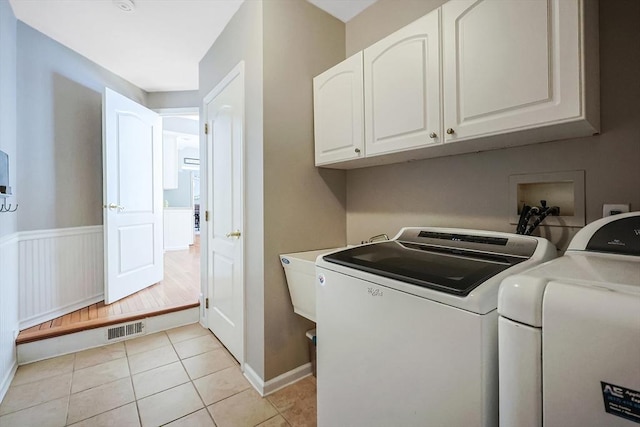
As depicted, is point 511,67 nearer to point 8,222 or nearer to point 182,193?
point 8,222

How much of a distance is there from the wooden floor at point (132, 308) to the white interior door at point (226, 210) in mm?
529

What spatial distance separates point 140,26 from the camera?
2262 mm

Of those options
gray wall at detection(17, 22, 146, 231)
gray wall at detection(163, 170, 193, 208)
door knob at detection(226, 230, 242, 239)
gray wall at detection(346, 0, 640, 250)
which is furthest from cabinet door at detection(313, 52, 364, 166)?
gray wall at detection(163, 170, 193, 208)

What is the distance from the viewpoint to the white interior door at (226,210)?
6.35 feet

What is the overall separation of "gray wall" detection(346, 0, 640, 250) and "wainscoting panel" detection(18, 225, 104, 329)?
263cm

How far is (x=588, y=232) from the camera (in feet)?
3.13

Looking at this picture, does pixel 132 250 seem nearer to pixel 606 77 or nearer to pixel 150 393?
pixel 150 393

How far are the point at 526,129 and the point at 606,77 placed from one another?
0.42 meters

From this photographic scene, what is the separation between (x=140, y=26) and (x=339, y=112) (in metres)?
1.90

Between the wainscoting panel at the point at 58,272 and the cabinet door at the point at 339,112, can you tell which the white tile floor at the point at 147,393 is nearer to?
the wainscoting panel at the point at 58,272

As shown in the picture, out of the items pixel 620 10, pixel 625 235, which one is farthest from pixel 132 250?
pixel 620 10

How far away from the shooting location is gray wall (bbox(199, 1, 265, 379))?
1.70m

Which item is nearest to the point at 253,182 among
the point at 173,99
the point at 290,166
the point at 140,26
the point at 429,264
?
the point at 290,166

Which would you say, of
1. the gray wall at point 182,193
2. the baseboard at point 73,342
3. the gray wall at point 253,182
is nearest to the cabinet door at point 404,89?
the gray wall at point 253,182
